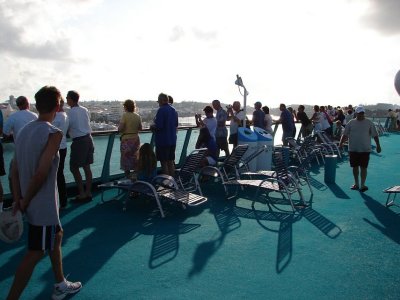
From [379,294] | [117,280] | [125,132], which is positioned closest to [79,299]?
[117,280]

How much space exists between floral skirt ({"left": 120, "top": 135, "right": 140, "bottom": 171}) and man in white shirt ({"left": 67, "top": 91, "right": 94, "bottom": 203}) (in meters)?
0.72

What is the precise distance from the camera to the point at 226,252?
14.6ft

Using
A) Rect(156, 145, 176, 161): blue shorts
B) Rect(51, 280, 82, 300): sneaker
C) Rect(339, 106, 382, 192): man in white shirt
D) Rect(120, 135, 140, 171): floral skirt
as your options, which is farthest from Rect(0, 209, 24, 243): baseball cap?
Rect(339, 106, 382, 192): man in white shirt

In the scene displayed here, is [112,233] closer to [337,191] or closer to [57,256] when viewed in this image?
[57,256]

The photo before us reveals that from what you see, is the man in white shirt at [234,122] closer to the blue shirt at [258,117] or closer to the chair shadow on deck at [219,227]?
the blue shirt at [258,117]

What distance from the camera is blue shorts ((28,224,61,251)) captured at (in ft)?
9.50

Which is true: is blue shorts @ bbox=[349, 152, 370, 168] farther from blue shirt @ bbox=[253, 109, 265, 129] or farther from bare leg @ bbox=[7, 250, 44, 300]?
bare leg @ bbox=[7, 250, 44, 300]

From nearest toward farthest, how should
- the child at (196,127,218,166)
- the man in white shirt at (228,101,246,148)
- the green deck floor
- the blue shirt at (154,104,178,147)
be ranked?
the green deck floor < the blue shirt at (154,104,178,147) < the child at (196,127,218,166) < the man in white shirt at (228,101,246,148)

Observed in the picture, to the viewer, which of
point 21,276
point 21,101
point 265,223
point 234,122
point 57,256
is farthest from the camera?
point 234,122

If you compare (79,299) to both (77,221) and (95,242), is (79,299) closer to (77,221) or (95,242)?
(95,242)

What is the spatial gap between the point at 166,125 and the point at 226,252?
327 centimetres

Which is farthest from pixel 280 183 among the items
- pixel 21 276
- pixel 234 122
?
pixel 21 276

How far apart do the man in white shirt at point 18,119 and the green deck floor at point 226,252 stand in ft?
4.84

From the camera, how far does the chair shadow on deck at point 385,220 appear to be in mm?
5152
